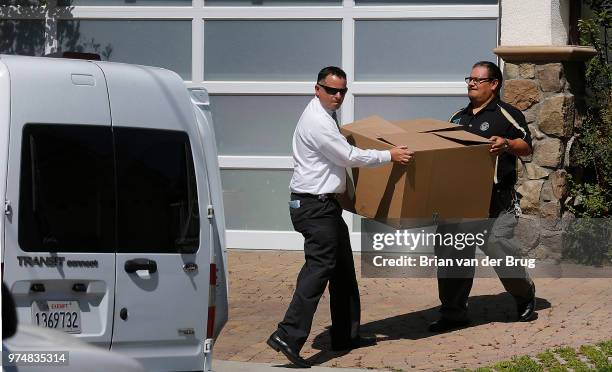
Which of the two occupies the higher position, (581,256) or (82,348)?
(82,348)

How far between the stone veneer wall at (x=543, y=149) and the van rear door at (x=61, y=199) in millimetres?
6368

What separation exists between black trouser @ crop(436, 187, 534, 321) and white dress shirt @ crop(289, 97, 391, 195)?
120cm

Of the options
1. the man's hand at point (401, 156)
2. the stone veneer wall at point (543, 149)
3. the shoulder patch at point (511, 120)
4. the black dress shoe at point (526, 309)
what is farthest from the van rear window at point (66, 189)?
the stone veneer wall at point (543, 149)

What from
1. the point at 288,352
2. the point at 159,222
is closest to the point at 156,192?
the point at 159,222

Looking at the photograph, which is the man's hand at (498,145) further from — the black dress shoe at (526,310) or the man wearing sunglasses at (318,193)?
the black dress shoe at (526,310)

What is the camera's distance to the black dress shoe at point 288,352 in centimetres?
814

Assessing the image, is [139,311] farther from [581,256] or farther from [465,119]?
[581,256]

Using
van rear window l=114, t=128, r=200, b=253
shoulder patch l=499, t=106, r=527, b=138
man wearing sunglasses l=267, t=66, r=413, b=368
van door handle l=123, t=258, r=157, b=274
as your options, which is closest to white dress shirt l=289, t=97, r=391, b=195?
man wearing sunglasses l=267, t=66, r=413, b=368

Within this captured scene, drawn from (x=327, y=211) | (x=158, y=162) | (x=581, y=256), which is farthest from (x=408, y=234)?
(x=158, y=162)

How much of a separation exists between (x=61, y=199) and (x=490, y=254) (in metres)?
3.81

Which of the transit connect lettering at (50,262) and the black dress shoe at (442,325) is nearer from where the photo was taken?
the transit connect lettering at (50,262)

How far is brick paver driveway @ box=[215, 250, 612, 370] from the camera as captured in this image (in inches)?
336

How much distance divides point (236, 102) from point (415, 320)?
431cm

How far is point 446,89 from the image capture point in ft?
42.4
